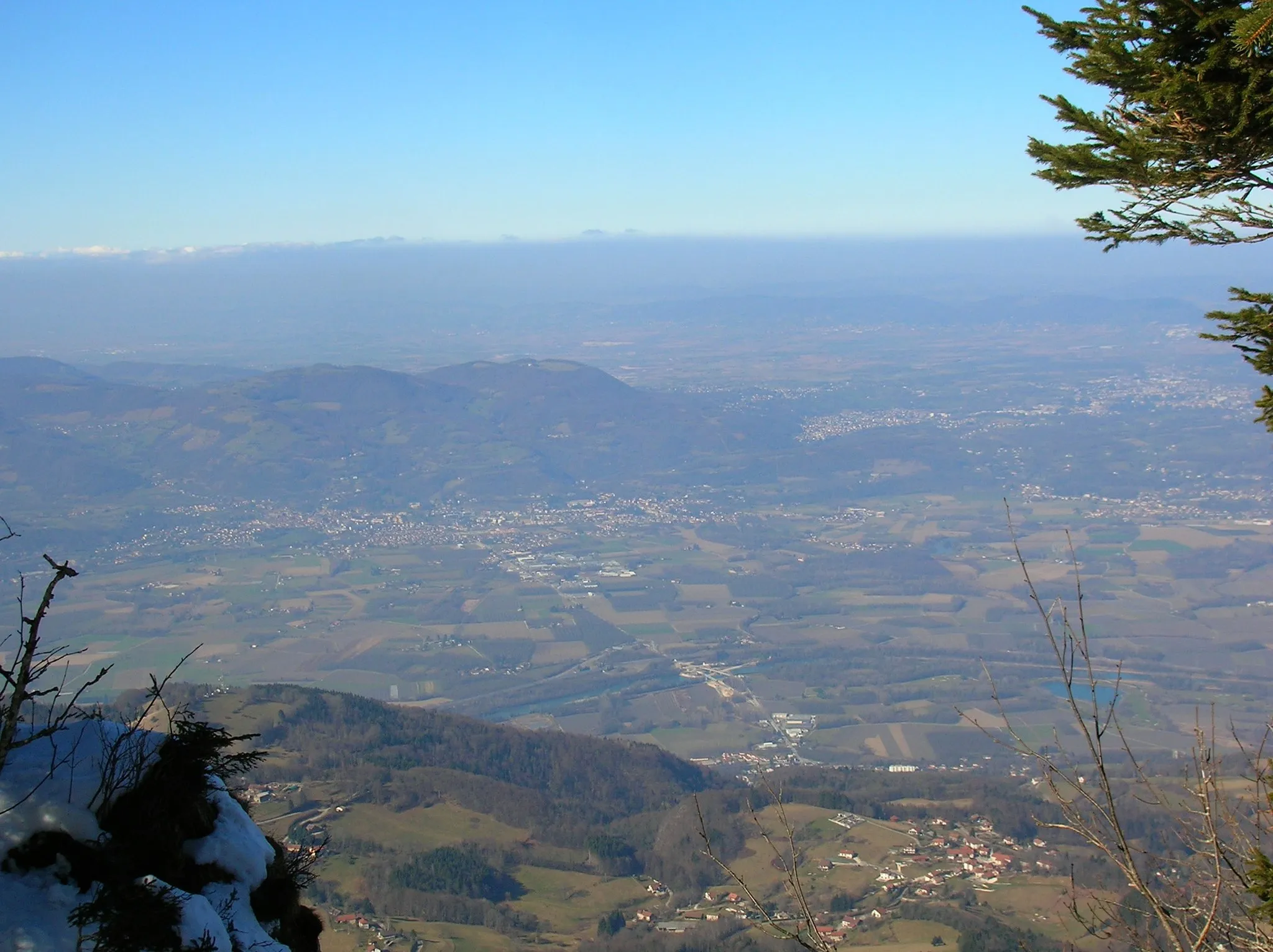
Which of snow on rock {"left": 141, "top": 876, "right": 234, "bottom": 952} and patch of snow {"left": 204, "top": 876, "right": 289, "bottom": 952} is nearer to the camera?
snow on rock {"left": 141, "top": 876, "right": 234, "bottom": 952}

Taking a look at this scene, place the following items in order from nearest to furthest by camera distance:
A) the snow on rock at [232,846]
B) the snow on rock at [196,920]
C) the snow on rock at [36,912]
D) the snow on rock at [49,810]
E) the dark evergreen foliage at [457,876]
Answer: the snow on rock at [36,912]
the snow on rock at [49,810]
the snow on rock at [196,920]
the snow on rock at [232,846]
the dark evergreen foliage at [457,876]

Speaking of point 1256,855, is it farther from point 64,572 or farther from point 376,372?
point 376,372

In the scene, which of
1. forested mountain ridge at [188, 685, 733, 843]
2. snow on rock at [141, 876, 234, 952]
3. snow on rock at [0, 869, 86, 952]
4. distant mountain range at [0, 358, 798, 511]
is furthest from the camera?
distant mountain range at [0, 358, 798, 511]

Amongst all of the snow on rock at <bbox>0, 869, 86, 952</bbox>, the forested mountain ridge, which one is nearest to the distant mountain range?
the forested mountain ridge

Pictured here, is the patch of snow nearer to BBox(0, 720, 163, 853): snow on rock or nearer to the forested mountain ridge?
BBox(0, 720, 163, 853): snow on rock

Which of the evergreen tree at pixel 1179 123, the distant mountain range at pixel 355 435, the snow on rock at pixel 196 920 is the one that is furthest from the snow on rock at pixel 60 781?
the distant mountain range at pixel 355 435

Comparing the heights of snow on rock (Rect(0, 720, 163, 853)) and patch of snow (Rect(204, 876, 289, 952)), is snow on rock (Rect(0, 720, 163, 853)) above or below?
above

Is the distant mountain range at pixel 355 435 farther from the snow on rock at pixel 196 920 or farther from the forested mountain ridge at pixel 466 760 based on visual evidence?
the snow on rock at pixel 196 920
